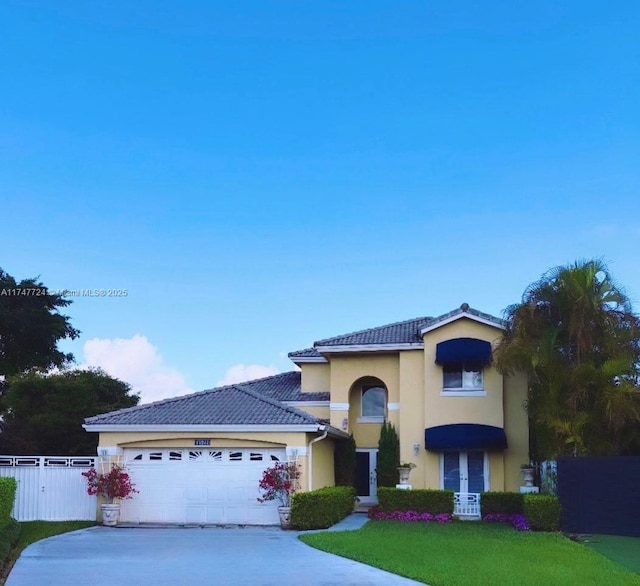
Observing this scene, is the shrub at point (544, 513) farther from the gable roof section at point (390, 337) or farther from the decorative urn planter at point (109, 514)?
the decorative urn planter at point (109, 514)

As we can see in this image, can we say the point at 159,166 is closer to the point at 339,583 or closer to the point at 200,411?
the point at 200,411

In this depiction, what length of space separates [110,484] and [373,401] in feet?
36.1

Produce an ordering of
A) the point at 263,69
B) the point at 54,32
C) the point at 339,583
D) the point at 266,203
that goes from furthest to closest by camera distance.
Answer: the point at 266,203 < the point at 263,69 < the point at 54,32 < the point at 339,583

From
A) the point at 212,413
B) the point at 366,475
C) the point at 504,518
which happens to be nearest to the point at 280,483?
the point at 212,413

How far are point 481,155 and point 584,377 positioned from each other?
23.7 ft

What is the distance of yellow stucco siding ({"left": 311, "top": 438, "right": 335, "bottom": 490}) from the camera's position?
81.3 feet

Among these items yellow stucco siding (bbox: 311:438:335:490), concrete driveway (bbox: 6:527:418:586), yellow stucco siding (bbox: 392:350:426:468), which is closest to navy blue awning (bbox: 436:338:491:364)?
yellow stucco siding (bbox: 392:350:426:468)

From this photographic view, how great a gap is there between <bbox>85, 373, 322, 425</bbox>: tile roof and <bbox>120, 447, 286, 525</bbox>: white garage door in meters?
0.91

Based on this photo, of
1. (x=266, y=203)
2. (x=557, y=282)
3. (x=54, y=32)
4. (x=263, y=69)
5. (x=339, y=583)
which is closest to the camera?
(x=339, y=583)

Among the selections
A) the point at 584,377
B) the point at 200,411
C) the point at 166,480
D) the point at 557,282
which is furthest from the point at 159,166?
the point at 584,377

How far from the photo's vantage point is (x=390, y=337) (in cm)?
2938

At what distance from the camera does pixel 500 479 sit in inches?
1090

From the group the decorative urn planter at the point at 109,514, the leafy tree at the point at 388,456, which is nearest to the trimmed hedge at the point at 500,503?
the leafy tree at the point at 388,456

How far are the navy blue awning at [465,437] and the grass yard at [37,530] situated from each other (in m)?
11.4
